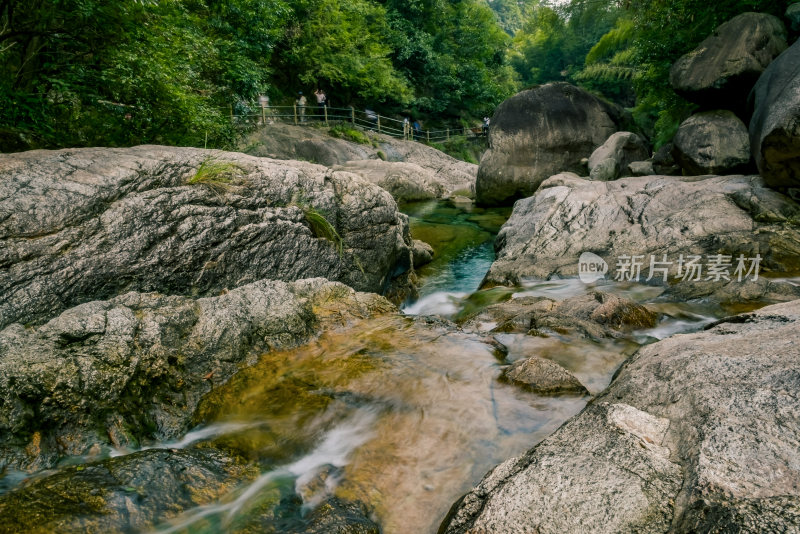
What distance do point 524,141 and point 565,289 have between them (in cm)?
942

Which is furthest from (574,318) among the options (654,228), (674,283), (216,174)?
(654,228)

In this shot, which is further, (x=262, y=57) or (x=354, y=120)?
(x=354, y=120)

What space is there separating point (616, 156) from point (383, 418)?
43.9 feet

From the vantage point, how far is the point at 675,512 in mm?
1771

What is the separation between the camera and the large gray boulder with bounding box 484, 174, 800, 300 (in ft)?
24.0

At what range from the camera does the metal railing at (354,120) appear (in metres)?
22.9

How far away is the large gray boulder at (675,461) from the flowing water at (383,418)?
0.58 m

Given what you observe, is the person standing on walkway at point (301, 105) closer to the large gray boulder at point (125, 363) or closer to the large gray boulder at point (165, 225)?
the large gray boulder at point (165, 225)

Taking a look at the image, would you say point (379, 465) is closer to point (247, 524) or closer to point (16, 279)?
point (247, 524)

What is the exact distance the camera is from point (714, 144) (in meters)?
9.88

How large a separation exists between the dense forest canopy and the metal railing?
128 centimetres

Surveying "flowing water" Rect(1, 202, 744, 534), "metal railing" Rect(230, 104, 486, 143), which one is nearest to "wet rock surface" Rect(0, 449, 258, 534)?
"flowing water" Rect(1, 202, 744, 534)

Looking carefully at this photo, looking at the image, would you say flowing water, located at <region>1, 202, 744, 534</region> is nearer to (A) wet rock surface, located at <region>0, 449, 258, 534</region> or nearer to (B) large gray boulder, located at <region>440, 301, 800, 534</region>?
(A) wet rock surface, located at <region>0, 449, 258, 534</region>

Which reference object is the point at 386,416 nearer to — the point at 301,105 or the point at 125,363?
the point at 125,363
